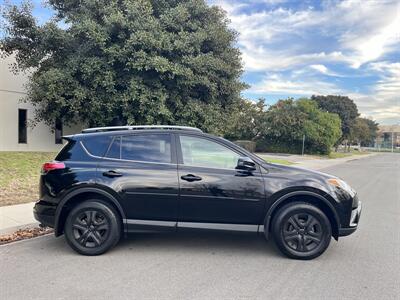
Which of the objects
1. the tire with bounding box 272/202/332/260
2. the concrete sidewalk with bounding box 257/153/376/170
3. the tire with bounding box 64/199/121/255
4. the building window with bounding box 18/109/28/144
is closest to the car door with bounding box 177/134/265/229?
the tire with bounding box 272/202/332/260

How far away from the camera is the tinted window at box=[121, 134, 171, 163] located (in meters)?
5.18

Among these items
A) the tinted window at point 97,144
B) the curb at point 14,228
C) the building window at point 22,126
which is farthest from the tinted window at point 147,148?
the building window at point 22,126

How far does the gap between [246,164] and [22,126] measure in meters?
18.5

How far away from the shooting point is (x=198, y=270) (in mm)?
4484

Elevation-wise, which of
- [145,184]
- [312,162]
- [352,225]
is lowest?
[312,162]

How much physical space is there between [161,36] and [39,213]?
33.2 feet

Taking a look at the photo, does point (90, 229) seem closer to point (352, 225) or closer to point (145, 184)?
point (145, 184)

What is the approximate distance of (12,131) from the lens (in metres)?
19.4

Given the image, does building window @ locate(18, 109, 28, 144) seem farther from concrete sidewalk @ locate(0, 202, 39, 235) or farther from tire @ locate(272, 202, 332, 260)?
tire @ locate(272, 202, 332, 260)

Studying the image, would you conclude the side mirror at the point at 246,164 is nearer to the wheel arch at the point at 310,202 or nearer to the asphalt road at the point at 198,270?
the wheel arch at the point at 310,202

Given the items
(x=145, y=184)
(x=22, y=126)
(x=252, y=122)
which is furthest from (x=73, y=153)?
(x=252, y=122)

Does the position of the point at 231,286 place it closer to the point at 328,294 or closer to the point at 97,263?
the point at 328,294

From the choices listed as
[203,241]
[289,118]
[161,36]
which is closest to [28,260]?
[203,241]

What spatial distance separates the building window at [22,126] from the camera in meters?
20.0
